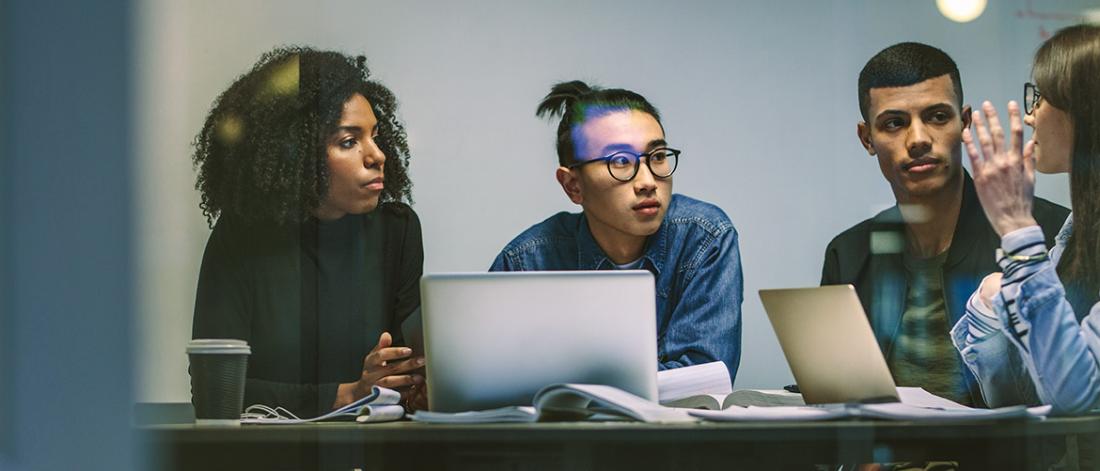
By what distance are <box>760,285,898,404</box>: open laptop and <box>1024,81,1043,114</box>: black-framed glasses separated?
1.61m

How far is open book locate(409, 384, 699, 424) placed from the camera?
1.47 meters

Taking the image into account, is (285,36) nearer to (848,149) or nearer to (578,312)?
(848,149)

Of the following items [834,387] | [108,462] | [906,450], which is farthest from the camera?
[834,387]

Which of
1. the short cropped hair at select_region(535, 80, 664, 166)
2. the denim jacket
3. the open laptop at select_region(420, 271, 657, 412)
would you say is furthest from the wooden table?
the short cropped hair at select_region(535, 80, 664, 166)

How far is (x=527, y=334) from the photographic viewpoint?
161 centimetres

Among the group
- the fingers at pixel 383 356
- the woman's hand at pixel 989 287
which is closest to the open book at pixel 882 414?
the woman's hand at pixel 989 287

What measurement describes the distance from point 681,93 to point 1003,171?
35.9 inches

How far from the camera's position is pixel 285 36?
10.7 ft

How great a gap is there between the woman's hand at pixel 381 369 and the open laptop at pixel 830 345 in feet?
4.42

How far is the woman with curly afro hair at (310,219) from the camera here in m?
3.23

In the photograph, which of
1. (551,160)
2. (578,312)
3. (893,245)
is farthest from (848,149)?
(578,312)

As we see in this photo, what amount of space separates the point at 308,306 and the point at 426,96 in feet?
2.25

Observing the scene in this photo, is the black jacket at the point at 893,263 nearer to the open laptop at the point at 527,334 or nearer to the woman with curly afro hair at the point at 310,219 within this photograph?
the woman with curly afro hair at the point at 310,219

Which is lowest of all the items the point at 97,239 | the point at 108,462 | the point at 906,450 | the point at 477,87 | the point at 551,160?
the point at 906,450
